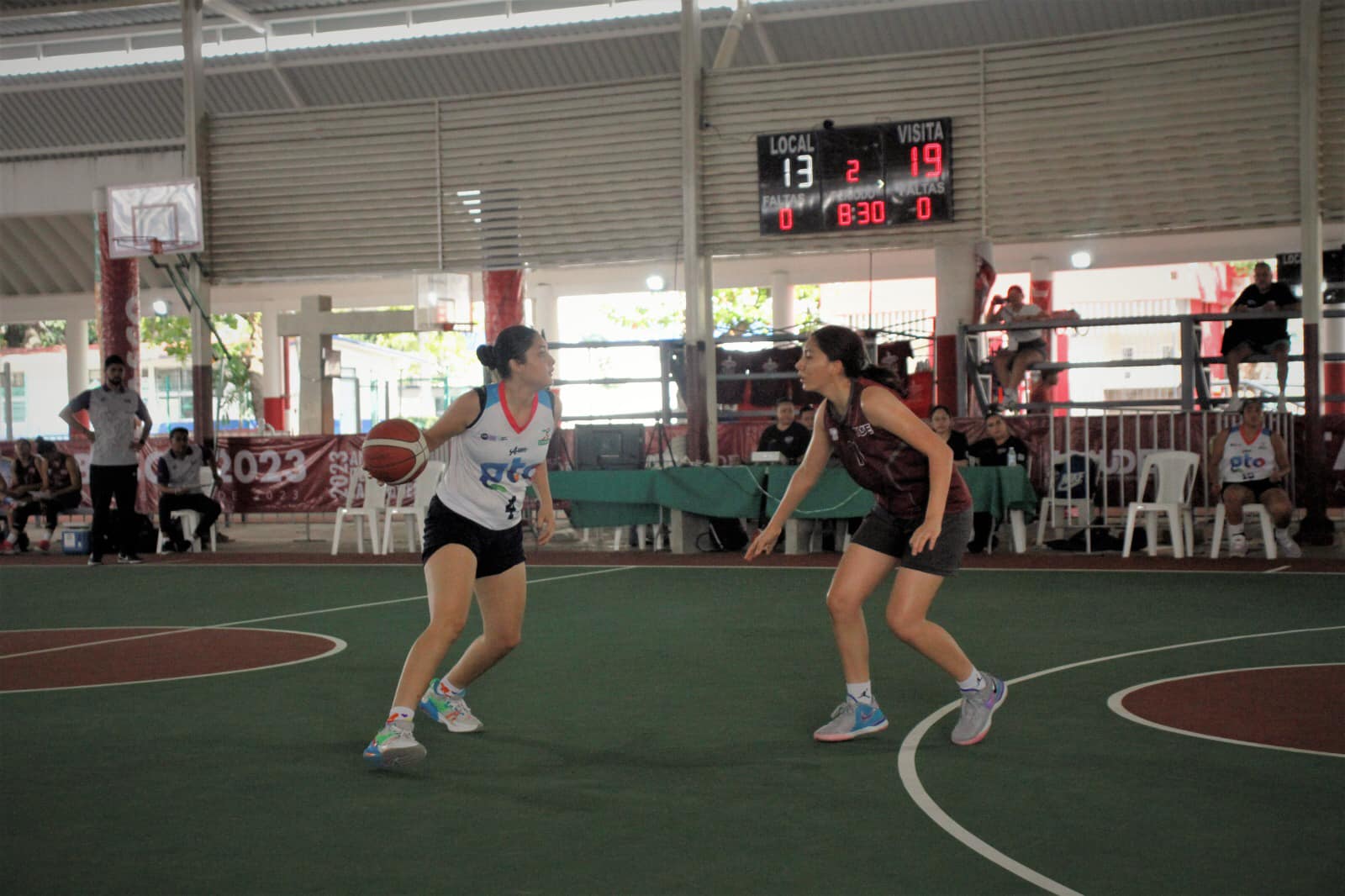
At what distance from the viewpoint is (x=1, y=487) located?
18422 mm

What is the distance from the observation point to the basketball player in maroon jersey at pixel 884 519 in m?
5.73

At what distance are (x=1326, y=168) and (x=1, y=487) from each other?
16218 mm

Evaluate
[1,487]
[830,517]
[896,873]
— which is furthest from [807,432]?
[896,873]

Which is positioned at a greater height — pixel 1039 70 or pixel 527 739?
pixel 1039 70

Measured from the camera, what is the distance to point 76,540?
17609mm

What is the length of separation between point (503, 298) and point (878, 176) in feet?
38.7

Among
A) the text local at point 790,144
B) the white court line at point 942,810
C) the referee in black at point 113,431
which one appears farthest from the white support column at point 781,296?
the white court line at point 942,810

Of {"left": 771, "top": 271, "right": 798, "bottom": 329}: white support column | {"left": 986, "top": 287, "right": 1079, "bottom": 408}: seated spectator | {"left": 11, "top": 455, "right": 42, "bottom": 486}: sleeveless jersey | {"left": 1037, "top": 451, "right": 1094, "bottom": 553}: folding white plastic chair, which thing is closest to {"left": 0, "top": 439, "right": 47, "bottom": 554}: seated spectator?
{"left": 11, "top": 455, "right": 42, "bottom": 486}: sleeveless jersey

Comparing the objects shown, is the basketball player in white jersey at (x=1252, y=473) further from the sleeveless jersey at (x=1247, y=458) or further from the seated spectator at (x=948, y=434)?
the seated spectator at (x=948, y=434)

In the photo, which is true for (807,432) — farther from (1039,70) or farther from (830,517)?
(1039,70)

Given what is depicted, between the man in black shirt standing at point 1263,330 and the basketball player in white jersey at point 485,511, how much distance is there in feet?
38.0

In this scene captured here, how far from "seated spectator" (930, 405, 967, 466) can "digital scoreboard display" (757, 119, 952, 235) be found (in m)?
2.64

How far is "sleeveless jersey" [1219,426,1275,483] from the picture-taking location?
13945 millimetres

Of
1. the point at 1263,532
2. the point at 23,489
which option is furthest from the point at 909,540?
the point at 23,489
